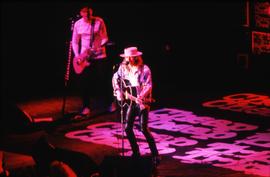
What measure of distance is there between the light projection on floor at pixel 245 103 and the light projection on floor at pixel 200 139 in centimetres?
94

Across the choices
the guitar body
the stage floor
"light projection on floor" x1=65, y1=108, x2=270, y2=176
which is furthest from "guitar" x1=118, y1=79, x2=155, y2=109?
"light projection on floor" x1=65, y1=108, x2=270, y2=176

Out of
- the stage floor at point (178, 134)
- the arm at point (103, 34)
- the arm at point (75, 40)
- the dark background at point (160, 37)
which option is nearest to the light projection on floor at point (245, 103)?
the stage floor at point (178, 134)

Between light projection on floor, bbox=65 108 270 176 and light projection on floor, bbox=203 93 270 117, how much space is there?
0.94m

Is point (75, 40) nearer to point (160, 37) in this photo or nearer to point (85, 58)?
point (85, 58)

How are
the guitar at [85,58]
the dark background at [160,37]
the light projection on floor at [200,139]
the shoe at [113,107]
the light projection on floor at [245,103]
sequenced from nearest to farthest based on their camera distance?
the light projection on floor at [200,139] → the guitar at [85,58] → the light projection on floor at [245,103] → the shoe at [113,107] → the dark background at [160,37]

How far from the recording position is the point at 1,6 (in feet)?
64.5

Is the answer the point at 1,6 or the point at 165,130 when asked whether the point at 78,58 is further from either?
the point at 1,6

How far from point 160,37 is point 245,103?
4.22m

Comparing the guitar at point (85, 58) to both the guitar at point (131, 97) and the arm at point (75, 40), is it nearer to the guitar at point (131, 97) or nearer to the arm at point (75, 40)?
the arm at point (75, 40)

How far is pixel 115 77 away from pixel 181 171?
6.88ft

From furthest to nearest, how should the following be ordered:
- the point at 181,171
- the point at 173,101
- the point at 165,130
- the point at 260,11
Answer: the point at 260,11
the point at 173,101
the point at 165,130
the point at 181,171

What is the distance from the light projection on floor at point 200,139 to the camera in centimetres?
1195

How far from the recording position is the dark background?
19031 millimetres

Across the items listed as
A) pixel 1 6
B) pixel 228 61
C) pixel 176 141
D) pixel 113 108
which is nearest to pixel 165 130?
pixel 176 141
